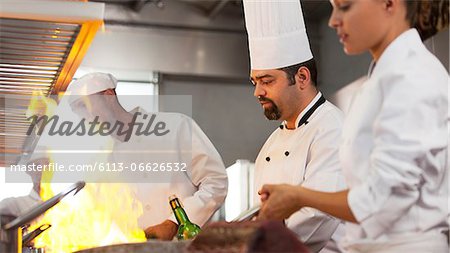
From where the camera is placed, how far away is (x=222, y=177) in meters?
3.13

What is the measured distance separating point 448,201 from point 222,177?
1.66 m

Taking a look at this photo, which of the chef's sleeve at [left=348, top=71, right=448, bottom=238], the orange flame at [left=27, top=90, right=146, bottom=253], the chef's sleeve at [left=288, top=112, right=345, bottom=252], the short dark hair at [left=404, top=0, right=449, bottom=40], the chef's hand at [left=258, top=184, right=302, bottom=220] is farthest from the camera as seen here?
the short dark hair at [left=404, top=0, right=449, bottom=40]

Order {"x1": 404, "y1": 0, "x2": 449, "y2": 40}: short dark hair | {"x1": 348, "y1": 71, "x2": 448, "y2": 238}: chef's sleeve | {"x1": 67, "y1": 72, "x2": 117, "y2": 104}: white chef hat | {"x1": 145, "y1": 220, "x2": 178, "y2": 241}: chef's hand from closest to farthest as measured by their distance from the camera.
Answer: {"x1": 348, "y1": 71, "x2": 448, "y2": 238}: chef's sleeve, {"x1": 145, "y1": 220, "x2": 178, "y2": 241}: chef's hand, {"x1": 67, "y1": 72, "x2": 117, "y2": 104}: white chef hat, {"x1": 404, "y1": 0, "x2": 449, "y2": 40}: short dark hair

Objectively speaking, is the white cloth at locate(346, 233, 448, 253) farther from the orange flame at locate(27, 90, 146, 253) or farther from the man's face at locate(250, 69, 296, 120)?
the orange flame at locate(27, 90, 146, 253)

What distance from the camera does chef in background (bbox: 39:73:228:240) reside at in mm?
3053

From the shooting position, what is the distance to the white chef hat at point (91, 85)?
3469 millimetres

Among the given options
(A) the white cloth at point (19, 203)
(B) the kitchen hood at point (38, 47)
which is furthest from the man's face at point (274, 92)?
(A) the white cloth at point (19, 203)

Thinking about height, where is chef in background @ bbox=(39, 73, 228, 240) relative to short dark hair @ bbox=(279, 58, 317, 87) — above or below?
below

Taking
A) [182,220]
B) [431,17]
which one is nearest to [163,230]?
[182,220]

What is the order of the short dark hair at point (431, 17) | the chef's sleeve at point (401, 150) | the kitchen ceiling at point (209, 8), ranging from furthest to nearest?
the kitchen ceiling at point (209, 8) < the short dark hair at point (431, 17) < the chef's sleeve at point (401, 150)

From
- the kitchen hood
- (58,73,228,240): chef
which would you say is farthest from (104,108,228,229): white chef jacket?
the kitchen hood

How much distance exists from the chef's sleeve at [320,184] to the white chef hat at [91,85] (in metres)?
1.36

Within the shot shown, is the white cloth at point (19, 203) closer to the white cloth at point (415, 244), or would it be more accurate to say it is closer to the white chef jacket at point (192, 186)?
the white chef jacket at point (192, 186)

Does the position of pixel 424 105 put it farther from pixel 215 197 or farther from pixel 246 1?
pixel 215 197
